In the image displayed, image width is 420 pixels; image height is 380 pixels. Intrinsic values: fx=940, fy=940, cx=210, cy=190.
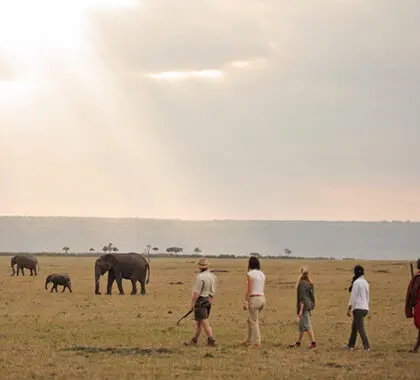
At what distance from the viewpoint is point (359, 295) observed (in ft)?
73.5

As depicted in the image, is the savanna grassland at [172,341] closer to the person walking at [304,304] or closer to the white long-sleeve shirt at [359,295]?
the person walking at [304,304]

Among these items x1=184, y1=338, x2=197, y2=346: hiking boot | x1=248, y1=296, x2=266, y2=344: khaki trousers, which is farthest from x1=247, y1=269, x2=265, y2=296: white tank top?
x1=184, y1=338, x2=197, y2=346: hiking boot

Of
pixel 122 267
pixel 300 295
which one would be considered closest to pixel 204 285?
pixel 300 295

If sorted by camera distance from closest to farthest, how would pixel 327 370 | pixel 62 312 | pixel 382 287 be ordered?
pixel 327 370 < pixel 62 312 < pixel 382 287

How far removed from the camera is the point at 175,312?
33938 mm

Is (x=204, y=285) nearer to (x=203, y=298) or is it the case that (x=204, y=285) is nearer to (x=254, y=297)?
(x=203, y=298)

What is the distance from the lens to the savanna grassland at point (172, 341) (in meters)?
18.9

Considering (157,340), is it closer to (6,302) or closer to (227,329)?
(227,329)

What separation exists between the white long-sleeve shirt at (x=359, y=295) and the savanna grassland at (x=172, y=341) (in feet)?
3.55

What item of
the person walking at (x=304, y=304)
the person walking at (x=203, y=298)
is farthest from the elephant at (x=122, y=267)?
the person walking at (x=304, y=304)

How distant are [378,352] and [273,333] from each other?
4.86 meters

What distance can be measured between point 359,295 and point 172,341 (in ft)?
16.4

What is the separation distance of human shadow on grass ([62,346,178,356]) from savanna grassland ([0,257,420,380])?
23 mm

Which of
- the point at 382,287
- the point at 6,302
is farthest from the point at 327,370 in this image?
the point at 382,287
